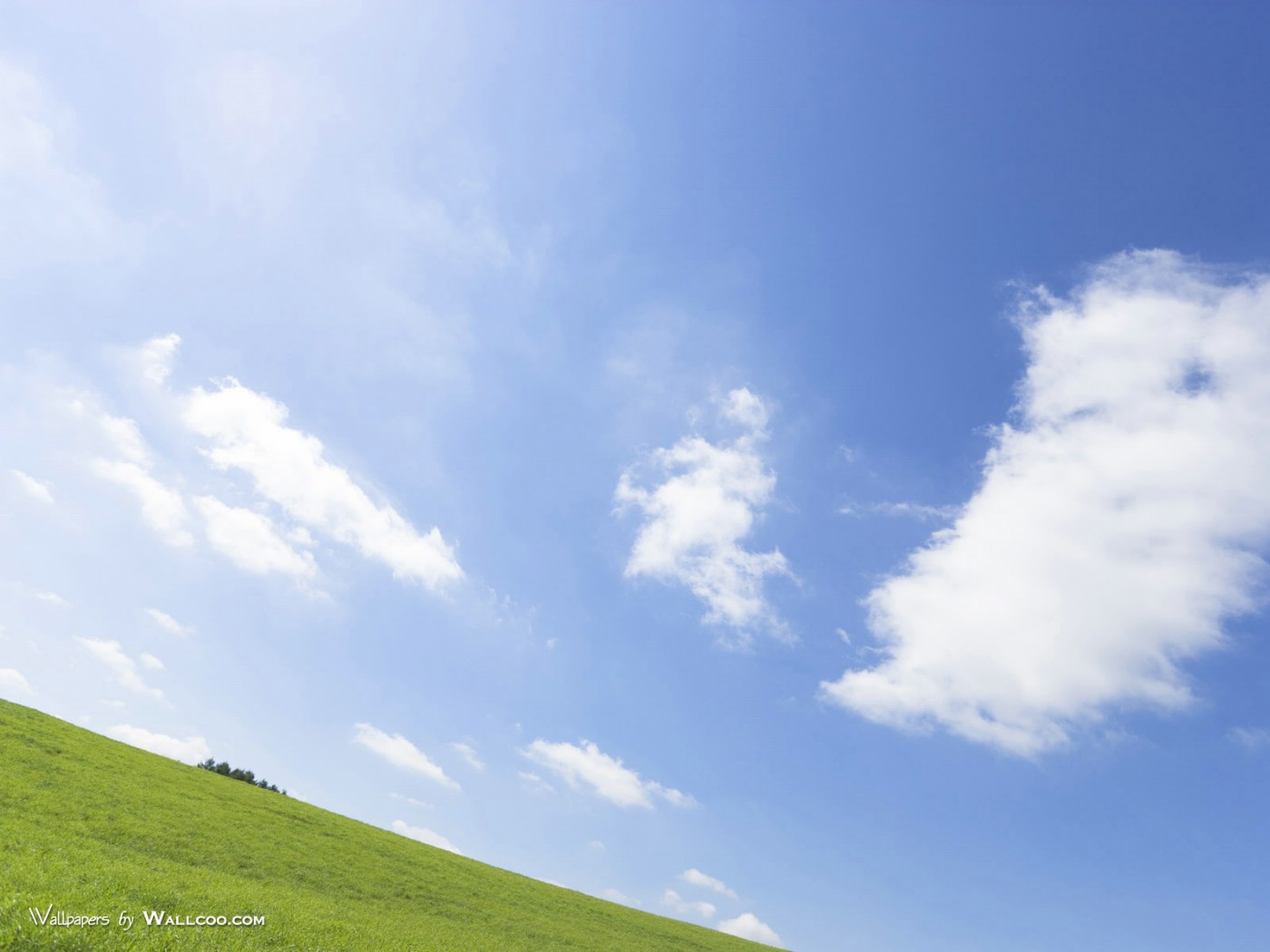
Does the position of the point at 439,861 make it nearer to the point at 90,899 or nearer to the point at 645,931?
the point at 645,931

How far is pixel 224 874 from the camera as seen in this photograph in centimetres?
3064

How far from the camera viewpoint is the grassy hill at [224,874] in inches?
875

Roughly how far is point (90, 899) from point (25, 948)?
12.7 ft

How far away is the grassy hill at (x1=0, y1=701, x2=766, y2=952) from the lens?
72.9 feet


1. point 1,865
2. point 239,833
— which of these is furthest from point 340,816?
point 1,865

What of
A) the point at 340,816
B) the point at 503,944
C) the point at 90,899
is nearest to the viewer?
the point at 90,899

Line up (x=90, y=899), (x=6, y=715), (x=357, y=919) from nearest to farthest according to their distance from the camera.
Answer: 1. (x=90, y=899)
2. (x=357, y=919)
3. (x=6, y=715)

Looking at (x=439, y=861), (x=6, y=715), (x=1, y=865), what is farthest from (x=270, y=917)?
(x=6, y=715)

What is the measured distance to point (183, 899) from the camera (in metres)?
24.6

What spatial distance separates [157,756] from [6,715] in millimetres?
12786

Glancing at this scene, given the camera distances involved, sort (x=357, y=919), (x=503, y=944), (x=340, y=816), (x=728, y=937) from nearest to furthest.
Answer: (x=357, y=919) → (x=503, y=944) → (x=340, y=816) → (x=728, y=937)

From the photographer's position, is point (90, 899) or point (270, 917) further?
point (270, 917)

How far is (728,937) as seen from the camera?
60.7 metres

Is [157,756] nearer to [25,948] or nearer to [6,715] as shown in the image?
[6,715]
